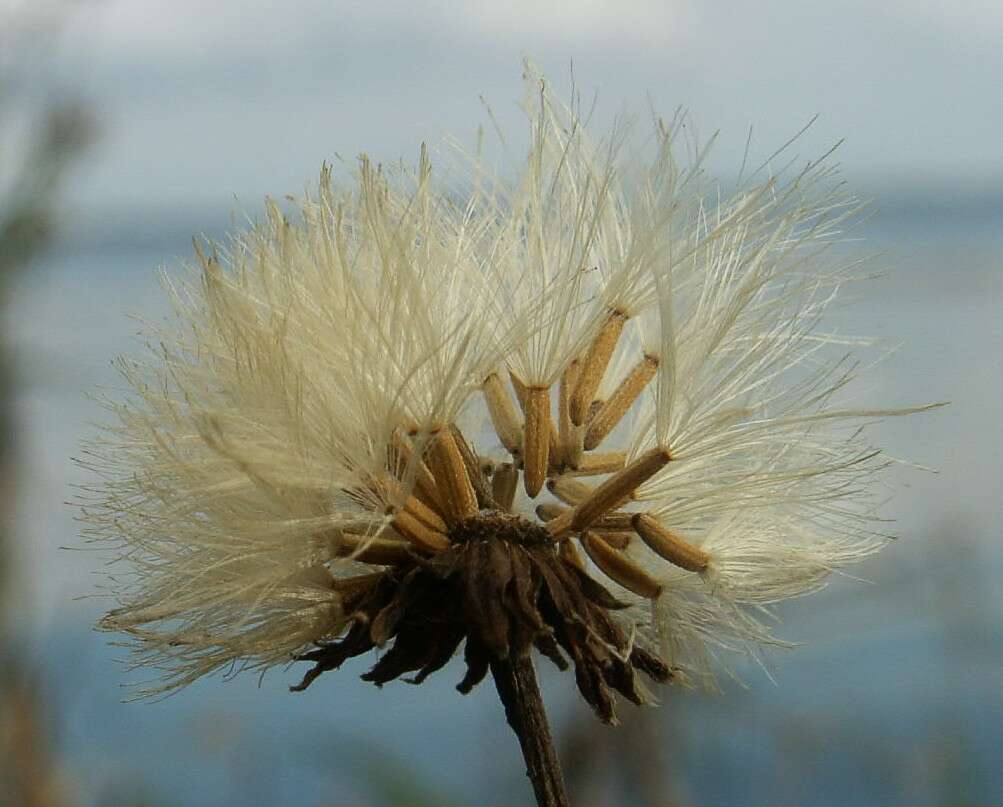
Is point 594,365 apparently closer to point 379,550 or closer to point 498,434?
point 498,434

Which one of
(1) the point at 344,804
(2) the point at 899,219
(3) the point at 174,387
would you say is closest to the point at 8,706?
(1) the point at 344,804

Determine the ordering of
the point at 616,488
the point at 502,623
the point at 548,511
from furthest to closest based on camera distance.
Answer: the point at 548,511
the point at 616,488
the point at 502,623

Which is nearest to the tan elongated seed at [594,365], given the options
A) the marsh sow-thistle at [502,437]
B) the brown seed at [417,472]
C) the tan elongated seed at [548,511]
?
the marsh sow-thistle at [502,437]

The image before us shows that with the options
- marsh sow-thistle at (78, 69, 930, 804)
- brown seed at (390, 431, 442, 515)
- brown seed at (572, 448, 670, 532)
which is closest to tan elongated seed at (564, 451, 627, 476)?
marsh sow-thistle at (78, 69, 930, 804)

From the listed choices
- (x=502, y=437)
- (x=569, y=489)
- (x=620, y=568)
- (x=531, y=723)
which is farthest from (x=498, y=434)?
(x=531, y=723)

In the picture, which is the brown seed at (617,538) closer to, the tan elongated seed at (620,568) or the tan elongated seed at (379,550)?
the tan elongated seed at (620,568)

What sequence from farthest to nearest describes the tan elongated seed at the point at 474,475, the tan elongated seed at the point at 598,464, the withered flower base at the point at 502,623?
the tan elongated seed at the point at 598,464
the tan elongated seed at the point at 474,475
the withered flower base at the point at 502,623

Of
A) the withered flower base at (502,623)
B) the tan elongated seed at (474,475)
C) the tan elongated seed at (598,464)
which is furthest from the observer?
the tan elongated seed at (598,464)

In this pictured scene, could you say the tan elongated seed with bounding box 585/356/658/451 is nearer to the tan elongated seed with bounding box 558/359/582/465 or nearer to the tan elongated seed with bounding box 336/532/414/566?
the tan elongated seed with bounding box 558/359/582/465
